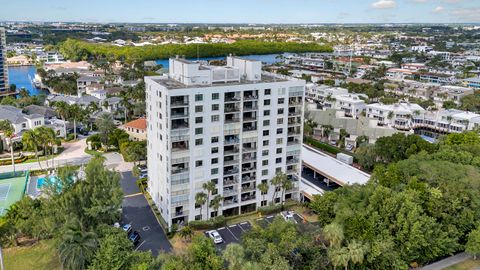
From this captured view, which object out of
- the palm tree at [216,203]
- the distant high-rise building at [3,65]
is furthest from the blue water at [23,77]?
the palm tree at [216,203]

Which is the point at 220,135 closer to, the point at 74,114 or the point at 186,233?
the point at 186,233

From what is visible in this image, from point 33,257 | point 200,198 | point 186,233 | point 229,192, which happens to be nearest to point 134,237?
point 186,233

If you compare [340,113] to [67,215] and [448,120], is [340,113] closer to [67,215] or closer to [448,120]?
[448,120]

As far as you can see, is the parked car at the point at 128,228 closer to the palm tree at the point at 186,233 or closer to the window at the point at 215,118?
the palm tree at the point at 186,233

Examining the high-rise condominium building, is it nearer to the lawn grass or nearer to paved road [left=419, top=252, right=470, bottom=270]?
the lawn grass

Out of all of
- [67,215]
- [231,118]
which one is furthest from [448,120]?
[67,215]

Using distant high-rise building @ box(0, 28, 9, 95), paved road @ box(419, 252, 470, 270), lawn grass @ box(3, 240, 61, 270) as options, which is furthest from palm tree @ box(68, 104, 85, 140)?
paved road @ box(419, 252, 470, 270)
